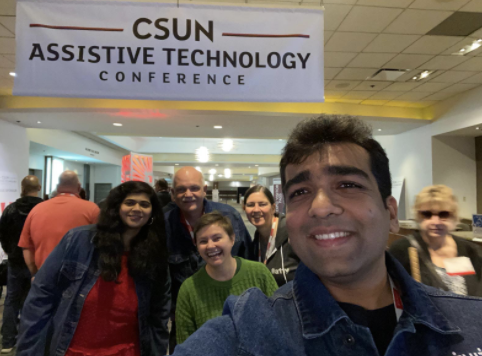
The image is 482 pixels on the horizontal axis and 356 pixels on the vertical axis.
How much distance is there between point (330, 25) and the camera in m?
3.48

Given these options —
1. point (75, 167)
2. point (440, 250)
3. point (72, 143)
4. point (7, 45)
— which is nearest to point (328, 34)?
point (440, 250)

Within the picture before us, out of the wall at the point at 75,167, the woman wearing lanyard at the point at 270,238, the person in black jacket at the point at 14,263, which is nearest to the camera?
the woman wearing lanyard at the point at 270,238

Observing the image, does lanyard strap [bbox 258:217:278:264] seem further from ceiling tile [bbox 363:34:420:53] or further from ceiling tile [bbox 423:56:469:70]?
ceiling tile [bbox 423:56:469:70]

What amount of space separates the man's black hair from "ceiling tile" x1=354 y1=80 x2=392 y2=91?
5.02 metres

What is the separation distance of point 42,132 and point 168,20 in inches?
285

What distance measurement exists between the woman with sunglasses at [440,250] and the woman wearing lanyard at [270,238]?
64 centimetres

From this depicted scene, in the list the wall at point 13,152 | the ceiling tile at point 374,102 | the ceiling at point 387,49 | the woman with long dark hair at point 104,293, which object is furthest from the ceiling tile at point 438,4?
the wall at point 13,152

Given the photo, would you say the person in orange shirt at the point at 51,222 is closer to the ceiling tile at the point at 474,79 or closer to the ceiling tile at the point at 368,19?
the ceiling tile at the point at 368,19

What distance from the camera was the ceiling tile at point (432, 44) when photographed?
149 inches

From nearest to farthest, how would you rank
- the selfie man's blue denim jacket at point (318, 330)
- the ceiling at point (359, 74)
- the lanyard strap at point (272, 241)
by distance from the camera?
1. the selfie man's blue denim jacket at point (318, 330)
2. the lanyard strap at point (272, 241)
3. the ceiling at point (359, 74)

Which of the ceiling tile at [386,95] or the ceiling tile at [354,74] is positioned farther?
the ceiling tile at [386,95]

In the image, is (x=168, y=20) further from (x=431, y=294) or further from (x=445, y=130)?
(x=445, y=130)

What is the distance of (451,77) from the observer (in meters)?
5.04

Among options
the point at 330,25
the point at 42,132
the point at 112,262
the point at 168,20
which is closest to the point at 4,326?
the point at 112,262
